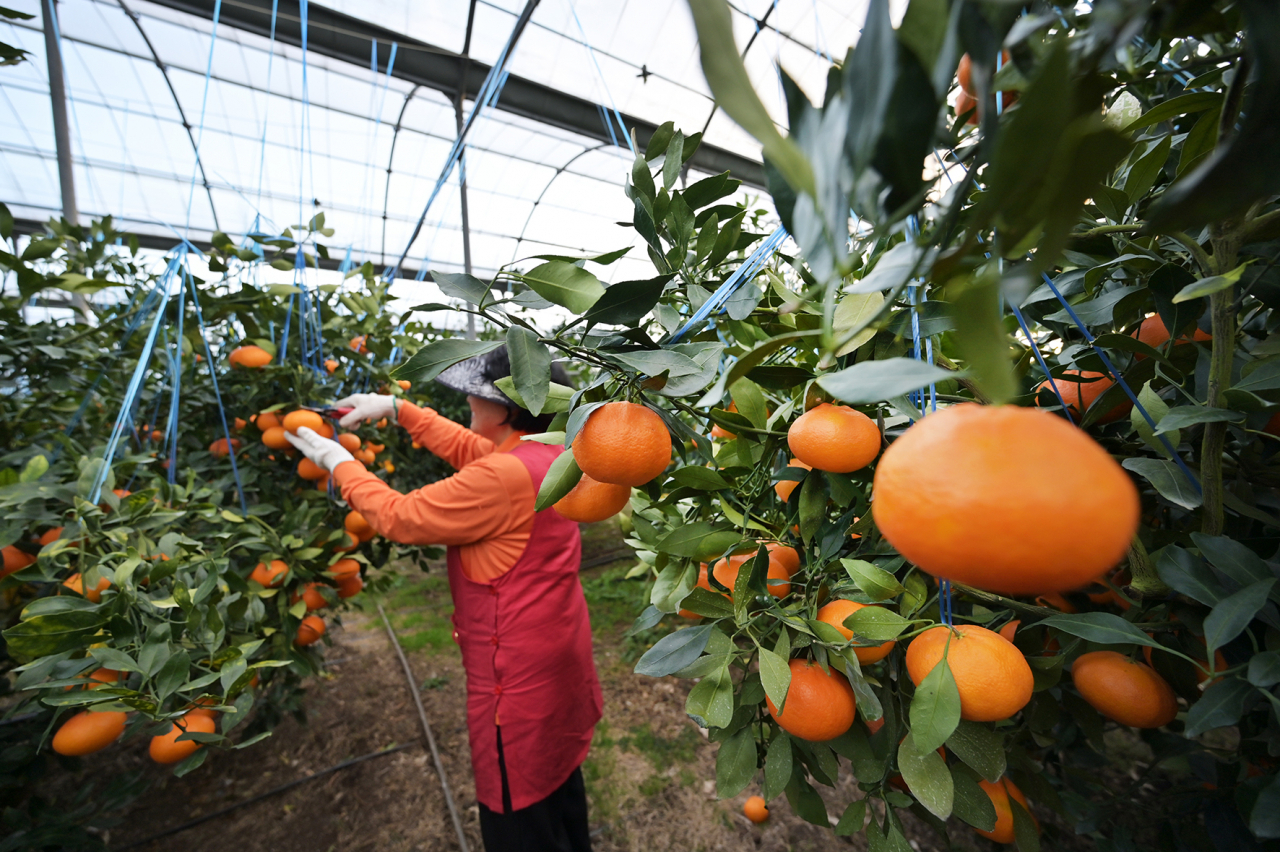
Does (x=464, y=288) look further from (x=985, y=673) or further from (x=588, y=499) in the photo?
(x=985, y=673)

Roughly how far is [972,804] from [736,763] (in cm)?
22

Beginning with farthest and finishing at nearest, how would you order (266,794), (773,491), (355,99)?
(355,99) < (266,794) < (773,491)

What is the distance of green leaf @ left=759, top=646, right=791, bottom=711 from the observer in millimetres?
442

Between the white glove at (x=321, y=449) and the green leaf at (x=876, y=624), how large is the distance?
1273mm

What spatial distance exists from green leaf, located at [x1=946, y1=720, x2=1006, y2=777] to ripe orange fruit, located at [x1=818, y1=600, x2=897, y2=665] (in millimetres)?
86

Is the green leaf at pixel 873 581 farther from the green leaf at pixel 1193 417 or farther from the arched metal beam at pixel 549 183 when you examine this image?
the arched metal beam at pixel 549 183

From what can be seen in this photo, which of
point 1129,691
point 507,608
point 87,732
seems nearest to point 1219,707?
point 1129,691

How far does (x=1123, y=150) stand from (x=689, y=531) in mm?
451

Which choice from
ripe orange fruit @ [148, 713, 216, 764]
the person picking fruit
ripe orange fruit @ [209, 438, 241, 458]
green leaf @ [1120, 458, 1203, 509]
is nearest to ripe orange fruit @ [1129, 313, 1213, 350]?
green leaf @ [1120, 458, 1203, 509]

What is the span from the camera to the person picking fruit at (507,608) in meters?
Result: 1.26

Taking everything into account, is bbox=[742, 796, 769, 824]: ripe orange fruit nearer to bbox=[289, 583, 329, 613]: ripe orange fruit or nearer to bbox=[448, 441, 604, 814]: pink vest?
bbox=[448, 441, 604, 814]: pink vest

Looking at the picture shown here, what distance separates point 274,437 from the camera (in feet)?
4.52

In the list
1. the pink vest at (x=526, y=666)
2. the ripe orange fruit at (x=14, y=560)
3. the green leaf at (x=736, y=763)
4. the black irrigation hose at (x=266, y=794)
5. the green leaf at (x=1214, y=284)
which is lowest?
the black irrigation hose at (x=266, y=794)

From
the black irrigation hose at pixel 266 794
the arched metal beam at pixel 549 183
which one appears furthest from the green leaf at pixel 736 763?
the arched metal beam at pixel 549 183
